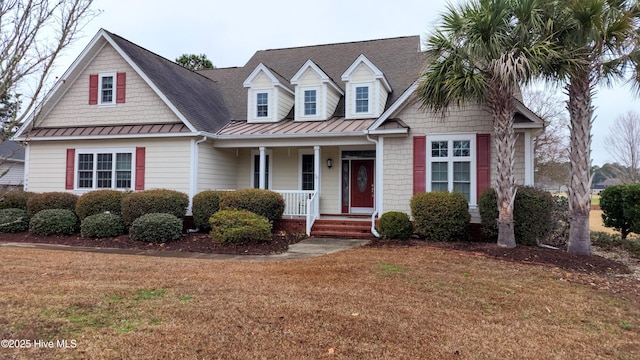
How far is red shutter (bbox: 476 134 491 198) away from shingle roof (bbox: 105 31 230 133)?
9038 millimetres

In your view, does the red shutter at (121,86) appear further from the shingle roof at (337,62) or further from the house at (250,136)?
the shingle roof at (337,62)

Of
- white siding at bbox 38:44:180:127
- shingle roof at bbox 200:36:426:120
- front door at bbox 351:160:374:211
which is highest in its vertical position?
shingle roof at bbox 200:36:426:120

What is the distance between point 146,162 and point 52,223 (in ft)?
11.1

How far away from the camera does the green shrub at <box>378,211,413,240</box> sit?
10.9 metres

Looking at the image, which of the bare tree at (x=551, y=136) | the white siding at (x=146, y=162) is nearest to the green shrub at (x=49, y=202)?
the white siding at (x=146, y=162)

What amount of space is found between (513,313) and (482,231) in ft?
19.5

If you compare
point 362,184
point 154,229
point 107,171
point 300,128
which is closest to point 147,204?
point 154,229

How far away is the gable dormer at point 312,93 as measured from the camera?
1420 centimetres

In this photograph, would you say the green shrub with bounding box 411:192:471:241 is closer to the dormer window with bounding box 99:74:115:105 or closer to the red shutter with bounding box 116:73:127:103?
the red shutter with bounding box 116:73:127:103

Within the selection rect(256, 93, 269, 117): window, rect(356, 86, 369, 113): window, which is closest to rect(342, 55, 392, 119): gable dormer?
rect(356, 86, 369, 113): window

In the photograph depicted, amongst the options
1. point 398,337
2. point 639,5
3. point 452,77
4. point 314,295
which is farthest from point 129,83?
point 639,5

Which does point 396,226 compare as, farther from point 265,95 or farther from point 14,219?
point 14,219

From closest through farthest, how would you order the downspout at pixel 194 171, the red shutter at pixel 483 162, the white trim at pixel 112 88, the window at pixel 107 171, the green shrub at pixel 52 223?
the red shutter at pixel 483 162 → the green shrub at pixel 52 223 → the downspout at pixel 194 171 → the window at pixel 107 171 → the white trim at pixel 112 88

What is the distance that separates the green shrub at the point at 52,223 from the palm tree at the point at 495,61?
11446 millimetres
